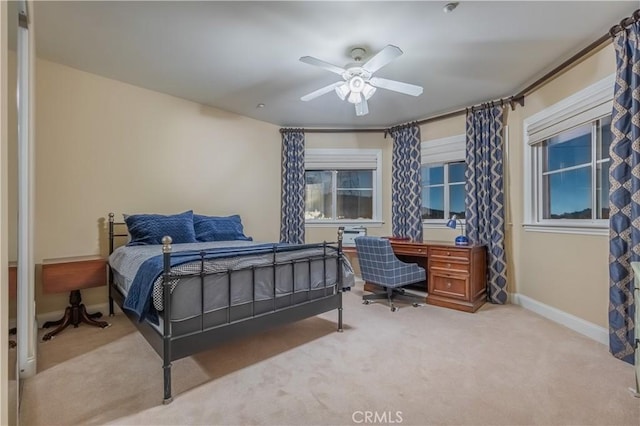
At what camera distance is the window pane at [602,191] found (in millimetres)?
2787

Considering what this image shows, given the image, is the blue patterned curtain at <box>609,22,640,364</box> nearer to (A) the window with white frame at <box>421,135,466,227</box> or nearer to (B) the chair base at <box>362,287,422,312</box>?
(B) the chair base at <box>362,287,422,312</box>

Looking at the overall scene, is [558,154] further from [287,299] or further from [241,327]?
[241,327]

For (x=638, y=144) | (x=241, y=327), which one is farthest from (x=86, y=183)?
(x=638, y=144)

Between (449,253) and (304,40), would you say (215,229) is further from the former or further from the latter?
(449,253)

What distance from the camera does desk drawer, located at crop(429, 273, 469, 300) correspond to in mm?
3586

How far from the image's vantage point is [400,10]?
2238 mm

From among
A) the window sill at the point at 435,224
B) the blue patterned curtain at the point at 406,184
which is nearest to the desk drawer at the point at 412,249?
the blue patterned curtain at the point at 406,184

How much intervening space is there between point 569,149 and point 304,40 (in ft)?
9.54

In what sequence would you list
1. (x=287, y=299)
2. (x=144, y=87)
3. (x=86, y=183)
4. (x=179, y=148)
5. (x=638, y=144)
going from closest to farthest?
(x=638, y=144), (x=287, y=299), (x=86, y=183), (x=144, y=87), (x=179, y=148)

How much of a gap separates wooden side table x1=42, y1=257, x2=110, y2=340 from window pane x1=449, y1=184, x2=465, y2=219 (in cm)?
434

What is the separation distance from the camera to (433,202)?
4773mm

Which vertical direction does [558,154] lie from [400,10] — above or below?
below

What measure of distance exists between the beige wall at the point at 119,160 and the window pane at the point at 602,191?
13.3 feet

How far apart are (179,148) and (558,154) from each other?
4435 mm
